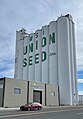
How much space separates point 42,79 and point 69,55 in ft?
40.5

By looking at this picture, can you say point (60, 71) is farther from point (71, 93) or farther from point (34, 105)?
point (34, 105)

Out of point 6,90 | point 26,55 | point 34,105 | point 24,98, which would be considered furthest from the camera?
point 26,55

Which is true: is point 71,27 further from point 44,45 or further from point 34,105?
point 34,105

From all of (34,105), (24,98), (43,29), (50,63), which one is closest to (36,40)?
(43,29)

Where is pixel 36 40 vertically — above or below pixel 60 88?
above

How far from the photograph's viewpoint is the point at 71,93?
65.0 meters

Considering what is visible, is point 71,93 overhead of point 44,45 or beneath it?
beneath

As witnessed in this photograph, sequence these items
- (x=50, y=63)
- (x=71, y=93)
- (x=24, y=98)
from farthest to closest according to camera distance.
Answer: (x=50, y=63) < (x=71, y=93) < (x=24, y=98)

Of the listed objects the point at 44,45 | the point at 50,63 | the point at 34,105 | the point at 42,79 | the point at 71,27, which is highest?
the point at 71,27

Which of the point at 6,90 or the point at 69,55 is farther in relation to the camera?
the point at 69,55

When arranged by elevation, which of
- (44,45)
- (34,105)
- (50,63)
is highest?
(44,45)

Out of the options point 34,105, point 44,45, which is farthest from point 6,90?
point 44,45

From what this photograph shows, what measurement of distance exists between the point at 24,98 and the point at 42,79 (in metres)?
19.5

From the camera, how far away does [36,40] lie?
7838 centimetres
